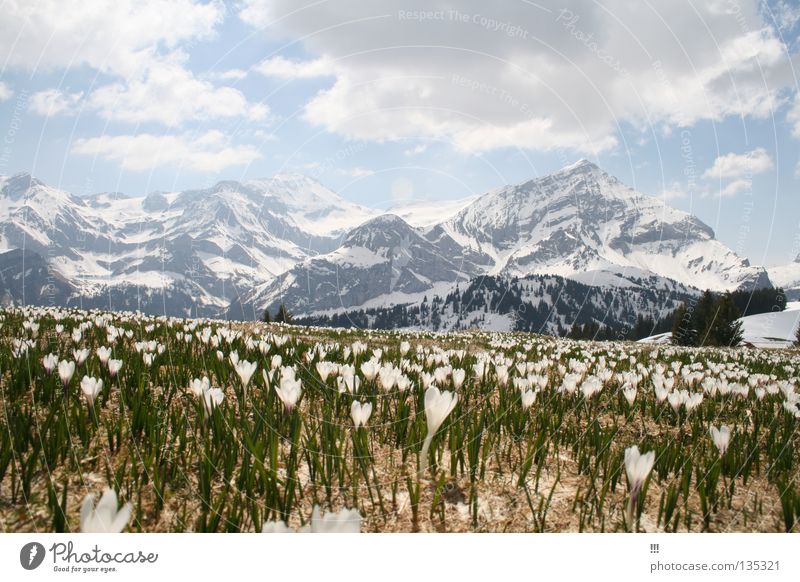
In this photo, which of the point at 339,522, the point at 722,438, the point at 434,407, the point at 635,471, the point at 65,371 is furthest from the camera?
the point at 65,371

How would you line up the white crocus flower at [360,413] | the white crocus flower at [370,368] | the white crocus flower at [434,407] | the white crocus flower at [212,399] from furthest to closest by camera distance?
the white crocus flower at [370,368] → the white crocus flower at [212,399] → the white crocus flower at [360,413] → the white crocus flower at [434,407]

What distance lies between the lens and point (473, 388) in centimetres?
600

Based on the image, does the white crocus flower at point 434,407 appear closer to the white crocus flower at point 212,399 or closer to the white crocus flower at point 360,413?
the white crocus flower at point 360,413

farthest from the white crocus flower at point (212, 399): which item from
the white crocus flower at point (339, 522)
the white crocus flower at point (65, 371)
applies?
the white crocus flower at point (339, 522)

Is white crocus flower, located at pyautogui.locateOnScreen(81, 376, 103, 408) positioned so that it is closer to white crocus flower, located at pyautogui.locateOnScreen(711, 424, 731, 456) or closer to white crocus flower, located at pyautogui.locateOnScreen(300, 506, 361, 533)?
white crocus flower, located at pyautogui.locateOnScreen(300, 506, 361, 533)

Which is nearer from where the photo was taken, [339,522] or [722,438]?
[339,522]

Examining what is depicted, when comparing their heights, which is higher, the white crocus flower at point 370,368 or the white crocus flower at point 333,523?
the white crocus flower at point 370,368

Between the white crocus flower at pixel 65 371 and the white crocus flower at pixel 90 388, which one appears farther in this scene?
the white crocus flower at pixel 65 371

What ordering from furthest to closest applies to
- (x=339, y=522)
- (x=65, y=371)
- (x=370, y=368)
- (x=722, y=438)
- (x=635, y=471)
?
1. (x=370, y=368)
2. (x=65, y=371)
3. (x=722, y=438)
4. (x=635, y=471)
5. (x=339, y=522)

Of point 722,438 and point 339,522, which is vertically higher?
A: point 339,522

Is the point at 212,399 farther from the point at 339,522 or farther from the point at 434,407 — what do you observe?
the point at 339,522

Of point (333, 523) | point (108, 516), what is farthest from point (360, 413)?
point (108, 516)

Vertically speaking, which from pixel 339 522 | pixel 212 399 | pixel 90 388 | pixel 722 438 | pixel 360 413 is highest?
pixel 90 388
